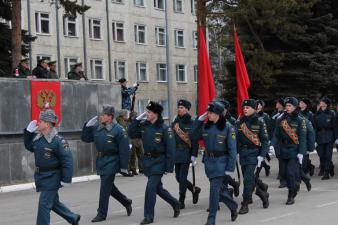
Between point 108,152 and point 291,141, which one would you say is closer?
point 108,152

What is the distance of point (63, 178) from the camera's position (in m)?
9.80

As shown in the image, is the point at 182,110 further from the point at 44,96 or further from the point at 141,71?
the point at 141,71

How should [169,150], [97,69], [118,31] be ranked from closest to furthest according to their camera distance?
[169,150]
[97,69]
[118,31]

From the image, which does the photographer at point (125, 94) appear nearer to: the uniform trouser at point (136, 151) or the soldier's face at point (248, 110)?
the uniform trouser at point (136, 151)

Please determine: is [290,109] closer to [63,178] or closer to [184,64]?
[63,178]

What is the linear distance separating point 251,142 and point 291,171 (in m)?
1.30

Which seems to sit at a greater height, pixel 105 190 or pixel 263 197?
pixel 105 190

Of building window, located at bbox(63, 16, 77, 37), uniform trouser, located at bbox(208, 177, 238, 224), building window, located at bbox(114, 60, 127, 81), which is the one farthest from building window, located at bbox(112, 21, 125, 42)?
uniform trouser, located at bbox(208, 177, 238, 224)

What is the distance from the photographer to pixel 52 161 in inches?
387

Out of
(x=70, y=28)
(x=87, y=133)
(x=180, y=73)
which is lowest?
(x=87, y=133)

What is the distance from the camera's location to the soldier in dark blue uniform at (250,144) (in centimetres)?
1246

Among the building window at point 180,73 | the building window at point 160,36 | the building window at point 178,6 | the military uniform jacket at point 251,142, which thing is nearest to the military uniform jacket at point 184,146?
the military uniform jacket at point 251,142

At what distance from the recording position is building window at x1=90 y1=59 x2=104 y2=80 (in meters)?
51.2

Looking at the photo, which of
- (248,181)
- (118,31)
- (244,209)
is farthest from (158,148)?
(118,31)
